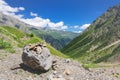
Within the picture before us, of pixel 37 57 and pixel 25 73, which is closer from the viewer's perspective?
pixel 37 57

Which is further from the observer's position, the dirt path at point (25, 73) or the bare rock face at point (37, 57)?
the bare rock face at point (37, 57)

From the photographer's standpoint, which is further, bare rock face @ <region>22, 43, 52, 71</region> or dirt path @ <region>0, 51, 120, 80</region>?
bare rock face @ <region>22, 43, 52, 71</region>

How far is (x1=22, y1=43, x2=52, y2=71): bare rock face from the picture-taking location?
87.5 feet

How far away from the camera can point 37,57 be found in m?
26.6

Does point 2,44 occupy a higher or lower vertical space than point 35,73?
higher

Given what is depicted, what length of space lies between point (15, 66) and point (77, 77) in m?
6.54

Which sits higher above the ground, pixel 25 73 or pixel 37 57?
pixel 37 57

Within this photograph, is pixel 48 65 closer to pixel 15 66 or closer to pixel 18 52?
pixel 15 66

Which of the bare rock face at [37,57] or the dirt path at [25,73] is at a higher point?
the bare rock face at [37,57]

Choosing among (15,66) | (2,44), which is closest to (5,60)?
(15,66)

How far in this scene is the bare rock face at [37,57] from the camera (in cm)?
2666

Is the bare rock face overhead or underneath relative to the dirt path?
overhead

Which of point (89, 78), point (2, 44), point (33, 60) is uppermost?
point (2, 44)

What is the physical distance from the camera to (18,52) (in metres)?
37.2
